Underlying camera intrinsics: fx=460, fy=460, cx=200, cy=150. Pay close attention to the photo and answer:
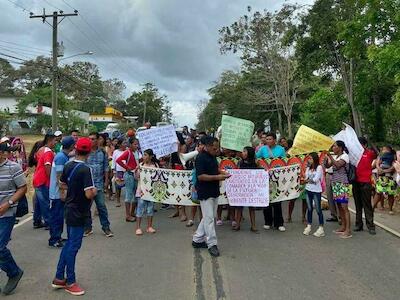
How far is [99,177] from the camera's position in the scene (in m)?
8.91

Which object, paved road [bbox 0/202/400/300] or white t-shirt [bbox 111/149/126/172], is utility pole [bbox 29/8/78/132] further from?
paved road [bbox 0/202/400/300]

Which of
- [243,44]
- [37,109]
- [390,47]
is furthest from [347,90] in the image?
[37,109]

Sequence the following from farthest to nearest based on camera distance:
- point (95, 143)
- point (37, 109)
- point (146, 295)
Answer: point (37, 109)
point (95, 143)
point (146, 295)

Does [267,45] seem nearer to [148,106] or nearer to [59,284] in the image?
[59,284]

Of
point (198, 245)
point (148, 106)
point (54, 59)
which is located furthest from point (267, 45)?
point (148, 106)

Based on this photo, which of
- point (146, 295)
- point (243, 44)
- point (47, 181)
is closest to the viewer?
point (146, 295)

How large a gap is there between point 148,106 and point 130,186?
287ft

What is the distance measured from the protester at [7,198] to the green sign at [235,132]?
5.33m

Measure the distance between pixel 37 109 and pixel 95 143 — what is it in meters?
48.8

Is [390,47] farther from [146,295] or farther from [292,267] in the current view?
[146,295]

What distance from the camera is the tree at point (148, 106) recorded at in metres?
94.1

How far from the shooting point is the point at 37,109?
54.5 meters

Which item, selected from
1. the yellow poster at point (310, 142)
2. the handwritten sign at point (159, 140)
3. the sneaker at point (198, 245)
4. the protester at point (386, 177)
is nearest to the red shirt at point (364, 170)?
the yellow poster at point (310, 142)

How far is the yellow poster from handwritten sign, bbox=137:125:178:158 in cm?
278
